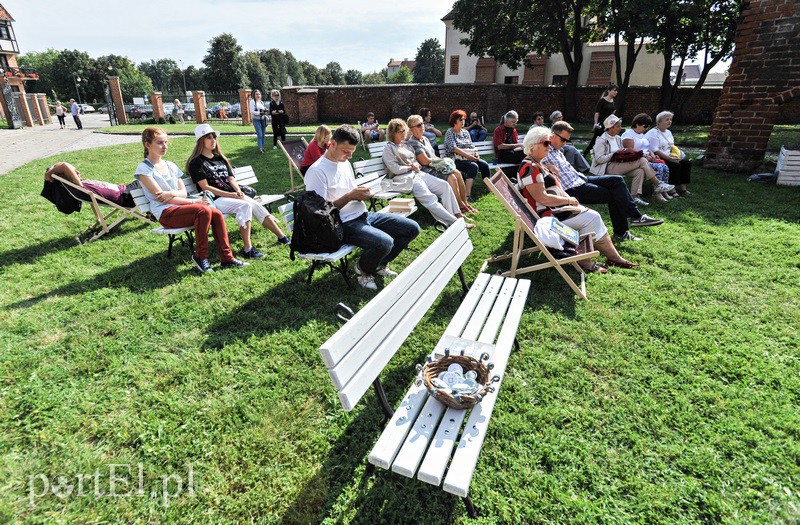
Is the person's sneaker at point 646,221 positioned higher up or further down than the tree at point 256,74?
further down

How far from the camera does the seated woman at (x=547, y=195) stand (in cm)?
450

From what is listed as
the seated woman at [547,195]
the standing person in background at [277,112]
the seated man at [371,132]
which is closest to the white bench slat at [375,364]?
the seated woman at [547,195]

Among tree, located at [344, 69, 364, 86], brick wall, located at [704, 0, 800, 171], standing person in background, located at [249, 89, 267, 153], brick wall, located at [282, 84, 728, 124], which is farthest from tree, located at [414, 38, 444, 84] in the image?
brick wall, located at [704, 0, 800, 171]

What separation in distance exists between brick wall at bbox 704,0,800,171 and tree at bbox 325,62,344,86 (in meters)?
110

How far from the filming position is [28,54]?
78750 millimetres

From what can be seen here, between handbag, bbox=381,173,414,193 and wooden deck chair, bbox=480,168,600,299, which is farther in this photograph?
handbag, bbox=381,173,414,193

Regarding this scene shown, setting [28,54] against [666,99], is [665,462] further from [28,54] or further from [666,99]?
[28,54]

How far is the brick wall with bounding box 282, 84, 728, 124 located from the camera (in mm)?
21750

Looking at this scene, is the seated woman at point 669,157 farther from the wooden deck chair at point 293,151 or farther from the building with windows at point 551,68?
the building with windows at point 551,68

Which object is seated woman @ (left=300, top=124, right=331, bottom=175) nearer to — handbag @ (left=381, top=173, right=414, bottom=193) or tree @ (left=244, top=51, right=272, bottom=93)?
handbag @ (left=381, top=173, right=414, bottom=193)

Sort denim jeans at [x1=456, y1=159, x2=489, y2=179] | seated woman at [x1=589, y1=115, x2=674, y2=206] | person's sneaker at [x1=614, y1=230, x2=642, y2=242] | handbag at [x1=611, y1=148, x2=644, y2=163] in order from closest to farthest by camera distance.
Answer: person's sneaker at [x1=614, y1=230, x2=642, y2=242] → handbag at [x1=611, y1=148, x2=644, y2=163] → seated woman at [x1=589, y1=115, x2=674, y2=206] → denim jeans at [x1=456, y1=159, x2=489, y2=179]

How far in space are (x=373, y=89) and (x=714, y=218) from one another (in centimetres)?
2226

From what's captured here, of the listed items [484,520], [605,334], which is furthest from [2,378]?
[605,334]

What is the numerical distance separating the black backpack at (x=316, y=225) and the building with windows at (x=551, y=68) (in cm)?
3276
